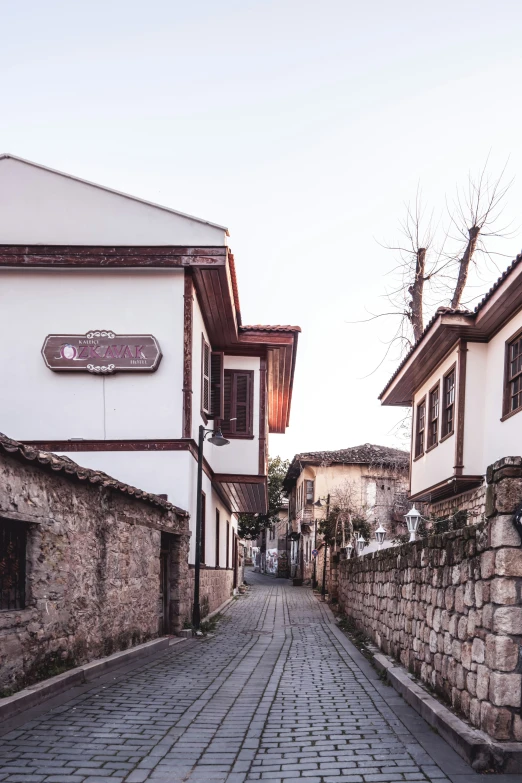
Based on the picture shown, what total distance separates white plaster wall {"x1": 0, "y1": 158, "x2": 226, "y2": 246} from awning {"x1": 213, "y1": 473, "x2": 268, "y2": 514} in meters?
6.28

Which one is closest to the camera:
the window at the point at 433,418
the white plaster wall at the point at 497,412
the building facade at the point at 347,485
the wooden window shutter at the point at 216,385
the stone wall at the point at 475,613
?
the stone wall at the point at 475,613

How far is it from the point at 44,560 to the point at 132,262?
28.3 feet

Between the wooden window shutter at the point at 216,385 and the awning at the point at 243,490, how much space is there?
1.62 m

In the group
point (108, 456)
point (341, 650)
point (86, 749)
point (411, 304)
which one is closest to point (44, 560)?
point (86, 749)

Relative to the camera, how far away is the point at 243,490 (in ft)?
67.2

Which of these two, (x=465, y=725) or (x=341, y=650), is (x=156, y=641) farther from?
(x=465, y=725)

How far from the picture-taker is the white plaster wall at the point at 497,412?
39.8 feet

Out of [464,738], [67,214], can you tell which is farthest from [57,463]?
[67,214]

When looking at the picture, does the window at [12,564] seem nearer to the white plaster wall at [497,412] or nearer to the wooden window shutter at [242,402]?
the white plaster wall at [497,412]

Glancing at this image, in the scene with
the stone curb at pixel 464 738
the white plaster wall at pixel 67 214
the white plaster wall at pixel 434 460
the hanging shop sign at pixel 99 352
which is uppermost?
the white plaster wall at pixel 67 214

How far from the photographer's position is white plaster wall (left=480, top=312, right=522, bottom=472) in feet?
39.8

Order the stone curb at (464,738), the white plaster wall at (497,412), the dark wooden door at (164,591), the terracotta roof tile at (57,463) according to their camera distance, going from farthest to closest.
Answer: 1. the dark wooden door at (164,591)
2. the white plaster wall at (497,412)
3. the terracotta roof tile at (57,463)
4. the stone curb at (464,738)

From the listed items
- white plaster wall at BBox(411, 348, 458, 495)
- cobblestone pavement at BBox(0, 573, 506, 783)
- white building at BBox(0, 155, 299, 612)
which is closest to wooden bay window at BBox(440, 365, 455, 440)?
white plaster wall at BBox(411, 348, 458, 495)

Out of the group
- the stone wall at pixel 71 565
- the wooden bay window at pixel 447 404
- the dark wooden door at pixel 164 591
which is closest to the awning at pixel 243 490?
the dark wooden door at pixel 164 591
